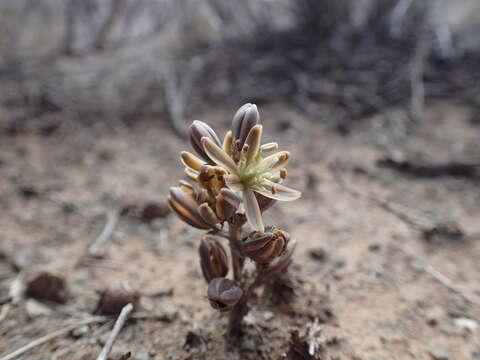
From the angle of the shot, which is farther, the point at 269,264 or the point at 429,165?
the point at 429,165

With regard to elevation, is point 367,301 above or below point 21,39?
below

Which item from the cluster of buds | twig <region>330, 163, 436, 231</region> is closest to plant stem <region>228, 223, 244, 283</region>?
the cluster of buds

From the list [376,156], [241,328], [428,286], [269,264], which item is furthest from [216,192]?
[376,156]

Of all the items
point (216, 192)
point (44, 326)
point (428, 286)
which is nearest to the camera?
point (216, 192)

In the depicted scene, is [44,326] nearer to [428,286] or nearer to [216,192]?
[216,192]

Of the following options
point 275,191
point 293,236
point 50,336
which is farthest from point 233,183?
point 293,236

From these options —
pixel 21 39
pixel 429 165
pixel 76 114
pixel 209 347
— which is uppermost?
pixel 21 39

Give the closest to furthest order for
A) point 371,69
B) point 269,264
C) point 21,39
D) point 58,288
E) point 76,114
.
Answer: point 269,264 < point 58,288 < point 76,114 < point 371,69 < point 21,39

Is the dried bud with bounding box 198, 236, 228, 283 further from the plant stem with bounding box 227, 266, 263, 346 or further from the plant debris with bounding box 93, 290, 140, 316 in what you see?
the plant debris with bounding box 93, 290, 140, 316
